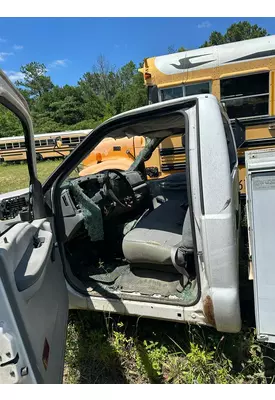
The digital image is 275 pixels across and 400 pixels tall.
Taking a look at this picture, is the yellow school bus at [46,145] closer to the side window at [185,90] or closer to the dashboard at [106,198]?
the side window at [185,90]

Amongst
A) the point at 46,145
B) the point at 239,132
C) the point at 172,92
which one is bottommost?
the point at 239,132

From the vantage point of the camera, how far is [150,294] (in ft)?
7.80

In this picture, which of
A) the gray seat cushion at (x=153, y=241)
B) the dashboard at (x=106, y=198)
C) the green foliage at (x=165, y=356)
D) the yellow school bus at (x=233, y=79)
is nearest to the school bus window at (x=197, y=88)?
the yellow school bus at (x=233, y=79)

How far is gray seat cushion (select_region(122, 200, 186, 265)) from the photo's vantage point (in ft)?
8.04

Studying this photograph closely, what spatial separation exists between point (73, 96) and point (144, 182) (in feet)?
137

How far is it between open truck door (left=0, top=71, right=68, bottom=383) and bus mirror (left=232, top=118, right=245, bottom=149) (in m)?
3.99

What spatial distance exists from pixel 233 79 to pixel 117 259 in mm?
4129

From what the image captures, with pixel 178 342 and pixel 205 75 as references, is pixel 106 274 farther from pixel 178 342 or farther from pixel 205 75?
pixel 205 75

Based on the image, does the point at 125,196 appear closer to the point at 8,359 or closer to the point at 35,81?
the point at 8,359

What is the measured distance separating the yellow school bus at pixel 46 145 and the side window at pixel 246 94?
15.2 m

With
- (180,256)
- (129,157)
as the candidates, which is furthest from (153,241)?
(129,157)

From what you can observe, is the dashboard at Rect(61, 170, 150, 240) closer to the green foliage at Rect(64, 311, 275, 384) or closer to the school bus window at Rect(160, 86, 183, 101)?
the green foliage at Rect(64, 311, 275, 384)

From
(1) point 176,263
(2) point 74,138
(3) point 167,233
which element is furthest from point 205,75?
(2) point 74,138

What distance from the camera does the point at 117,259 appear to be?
325 centimetres
